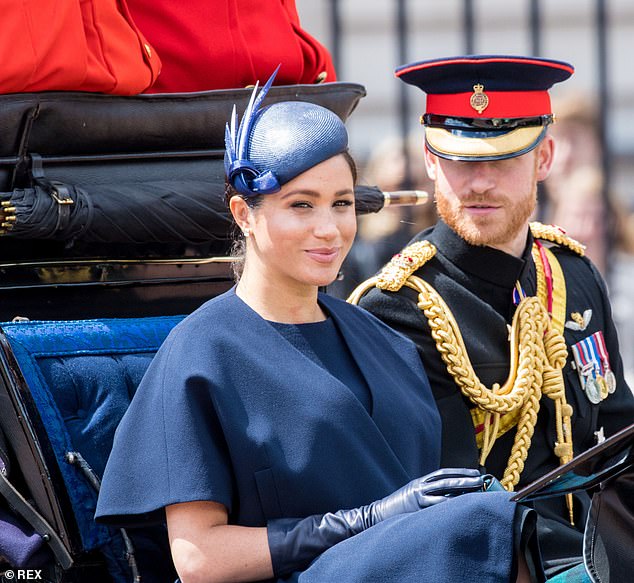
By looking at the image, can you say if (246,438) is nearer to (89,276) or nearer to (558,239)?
(89,276)

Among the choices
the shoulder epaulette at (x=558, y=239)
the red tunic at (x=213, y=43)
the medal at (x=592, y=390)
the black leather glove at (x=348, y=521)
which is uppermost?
the red tunic at (x=213, y=43)

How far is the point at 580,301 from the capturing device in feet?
11.2

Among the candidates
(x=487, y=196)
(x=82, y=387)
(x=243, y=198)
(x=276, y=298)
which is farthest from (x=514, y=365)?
(x=82, y=387)

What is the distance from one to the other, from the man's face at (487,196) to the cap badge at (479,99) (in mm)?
143

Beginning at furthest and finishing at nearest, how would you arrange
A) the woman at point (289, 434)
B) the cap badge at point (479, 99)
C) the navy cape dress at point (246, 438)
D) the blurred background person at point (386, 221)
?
the blurred background person at point (386, 221) → the cap badge at point (479, 99) → the navy cape dress at point (246, 438) → the woman at point (289, 434)

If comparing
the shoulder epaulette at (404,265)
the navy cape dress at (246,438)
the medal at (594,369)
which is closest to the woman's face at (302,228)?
the navy cape dress at (246,438)

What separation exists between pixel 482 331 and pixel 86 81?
3.59 ft

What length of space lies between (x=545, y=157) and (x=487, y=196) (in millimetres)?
243

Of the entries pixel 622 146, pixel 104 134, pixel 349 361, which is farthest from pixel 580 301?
pixel 622 146

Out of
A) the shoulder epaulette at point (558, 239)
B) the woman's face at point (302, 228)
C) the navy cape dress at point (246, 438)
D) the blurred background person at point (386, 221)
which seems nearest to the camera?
the navy cape dress at point (246, 438)

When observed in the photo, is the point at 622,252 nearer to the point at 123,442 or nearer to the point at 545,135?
the point at 545,135

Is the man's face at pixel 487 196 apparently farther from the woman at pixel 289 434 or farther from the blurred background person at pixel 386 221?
the blurred background person at pixel 386 221

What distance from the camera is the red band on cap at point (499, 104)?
126 inches

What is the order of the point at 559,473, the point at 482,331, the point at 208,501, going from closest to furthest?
the point at 559,473 → the point at 208,501 → the point at 482,331
